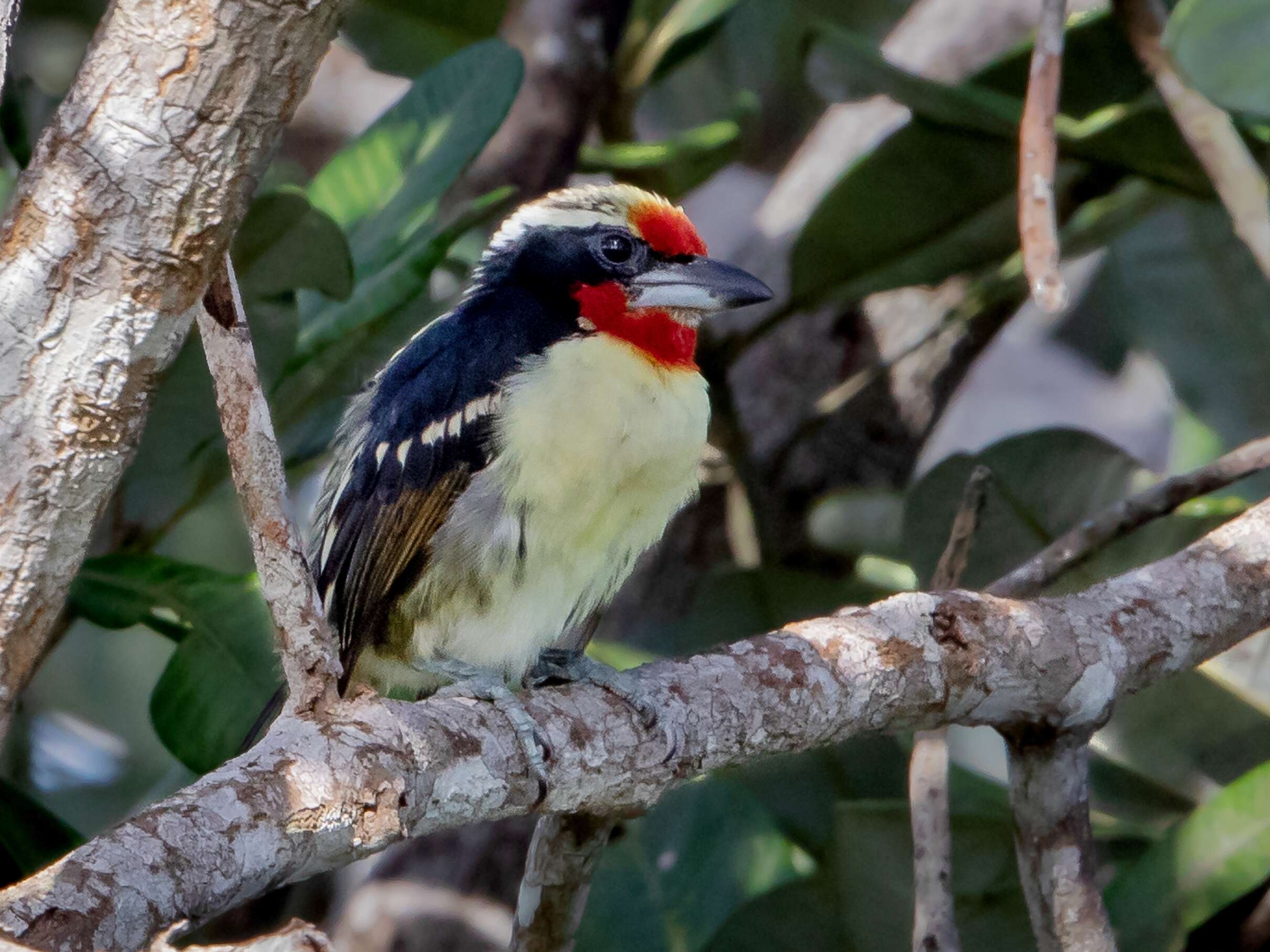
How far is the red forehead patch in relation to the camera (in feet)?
7.29

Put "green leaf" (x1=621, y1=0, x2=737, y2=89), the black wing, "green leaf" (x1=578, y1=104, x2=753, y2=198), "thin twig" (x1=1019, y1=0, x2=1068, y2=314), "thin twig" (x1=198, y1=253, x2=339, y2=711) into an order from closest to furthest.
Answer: "thin twig" (x1=198, y1=253, x2=339, y2=711) < "thin twig" (x1=1019, y1=0, x2=1068, y2=314) < the black wing < "green leaf" (x1=578, y1=104, x2=753, y2=198) < "green leaf" (x1=621, y1=0, x2=737, y2=89)

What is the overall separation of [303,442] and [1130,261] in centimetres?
164

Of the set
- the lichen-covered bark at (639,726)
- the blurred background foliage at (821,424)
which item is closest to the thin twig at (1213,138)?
the blurred background foliage at (821,424)

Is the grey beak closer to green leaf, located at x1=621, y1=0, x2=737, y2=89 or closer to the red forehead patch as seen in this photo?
the red forehead patch

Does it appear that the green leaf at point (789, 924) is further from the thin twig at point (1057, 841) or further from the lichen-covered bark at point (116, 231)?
the lichen-covered bark at point (116, 231)

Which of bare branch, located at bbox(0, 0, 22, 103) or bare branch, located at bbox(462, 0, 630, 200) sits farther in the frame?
bare branch, located at bbox(462, 0, 630, 200)

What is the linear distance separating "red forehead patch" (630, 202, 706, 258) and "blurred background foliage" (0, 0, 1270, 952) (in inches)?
11.9

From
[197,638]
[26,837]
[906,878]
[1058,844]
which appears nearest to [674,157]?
[197,638]

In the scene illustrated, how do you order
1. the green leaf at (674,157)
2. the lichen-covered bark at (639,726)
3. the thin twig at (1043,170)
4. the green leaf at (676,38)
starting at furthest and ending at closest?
the green leaf at (676,38)
the green leaf at (674,157)
the thin twig at (1043,170)
the lichen-covered bark at (639,726)

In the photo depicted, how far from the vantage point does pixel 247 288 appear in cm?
226

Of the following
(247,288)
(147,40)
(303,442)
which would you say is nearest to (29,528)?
(147,40)

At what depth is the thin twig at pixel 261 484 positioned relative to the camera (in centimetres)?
139

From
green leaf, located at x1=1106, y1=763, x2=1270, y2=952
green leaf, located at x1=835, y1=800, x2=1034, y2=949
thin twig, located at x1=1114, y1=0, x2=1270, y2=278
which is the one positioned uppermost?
thin twig, located at x1=1114, y1=0, x2=1270, y2=278

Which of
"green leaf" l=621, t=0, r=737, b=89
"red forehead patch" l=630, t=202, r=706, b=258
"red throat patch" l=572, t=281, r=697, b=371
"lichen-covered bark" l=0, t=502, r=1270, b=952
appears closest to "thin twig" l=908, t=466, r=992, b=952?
"lichen-covered bark" l=0, t=502, r=1270, b=952
